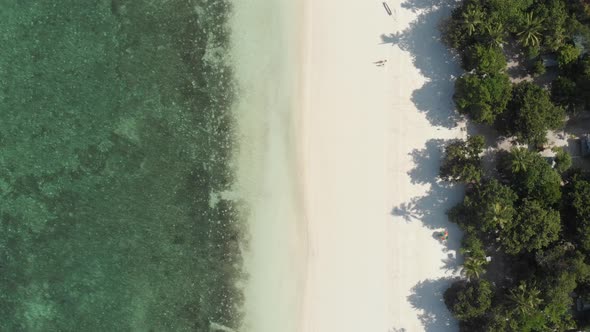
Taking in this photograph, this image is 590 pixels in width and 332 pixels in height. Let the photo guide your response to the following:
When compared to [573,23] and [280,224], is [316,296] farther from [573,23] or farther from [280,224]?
[573,23]

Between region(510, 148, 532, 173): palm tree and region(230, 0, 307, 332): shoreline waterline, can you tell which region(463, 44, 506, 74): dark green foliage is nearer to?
region(510, 148, 532, 173): palm tree

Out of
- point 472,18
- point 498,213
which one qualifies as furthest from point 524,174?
point 472,18

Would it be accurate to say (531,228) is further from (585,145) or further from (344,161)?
(344,161)

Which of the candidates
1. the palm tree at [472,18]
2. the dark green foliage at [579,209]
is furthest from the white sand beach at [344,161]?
the dark green foliage at [579,209]

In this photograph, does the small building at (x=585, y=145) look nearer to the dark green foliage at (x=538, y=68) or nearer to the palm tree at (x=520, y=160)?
the palm tree at (x=520, y=160)

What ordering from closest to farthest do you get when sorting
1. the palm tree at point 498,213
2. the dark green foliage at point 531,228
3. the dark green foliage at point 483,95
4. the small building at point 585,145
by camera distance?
the palm tree at point 498,213 < the dark green foliage at point 531,228 < the dark green foliage at point 483,95 < the small building at point 585,145

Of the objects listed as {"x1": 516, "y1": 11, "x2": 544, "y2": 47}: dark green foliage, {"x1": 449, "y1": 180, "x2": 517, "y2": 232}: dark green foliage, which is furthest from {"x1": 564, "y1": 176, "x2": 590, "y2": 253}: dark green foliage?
{"x1": 516, "y1": 11, "x2": 544, "y2": 47}: dark green foliage
